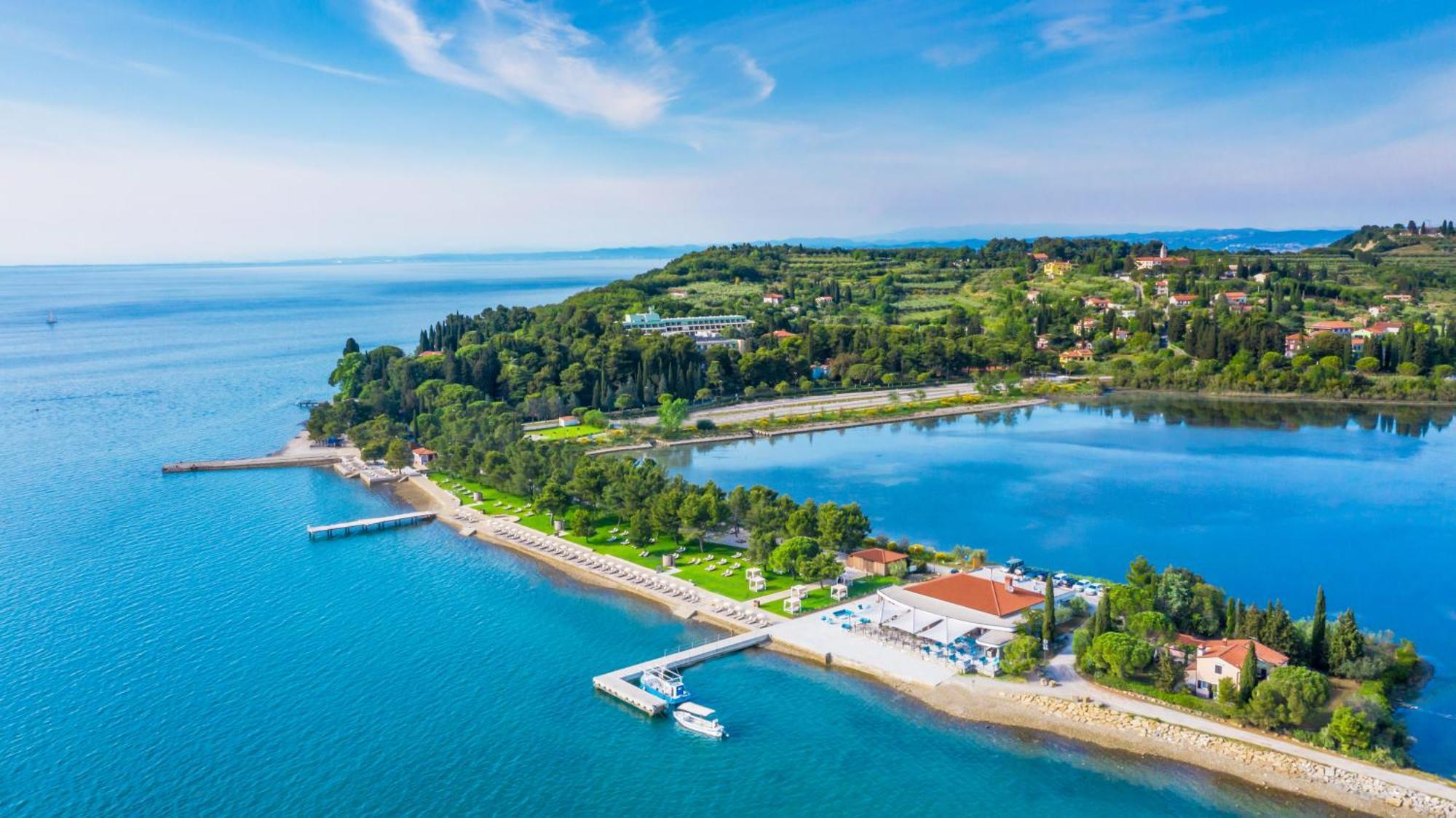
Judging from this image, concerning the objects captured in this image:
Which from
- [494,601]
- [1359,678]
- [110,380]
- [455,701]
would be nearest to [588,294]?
[110,380]

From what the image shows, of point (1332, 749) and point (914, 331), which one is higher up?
point (914, 331)

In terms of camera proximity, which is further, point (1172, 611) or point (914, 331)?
point (914, 331)

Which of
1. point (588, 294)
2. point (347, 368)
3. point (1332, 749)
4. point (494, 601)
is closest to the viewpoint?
point (1332, 749)

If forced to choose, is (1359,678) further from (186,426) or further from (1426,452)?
(186,426)

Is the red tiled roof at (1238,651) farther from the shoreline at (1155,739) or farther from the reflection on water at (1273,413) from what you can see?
the reflection on water at (1273,413)

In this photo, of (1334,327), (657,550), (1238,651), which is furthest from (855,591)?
(1334,327)

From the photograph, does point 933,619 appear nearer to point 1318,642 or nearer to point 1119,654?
point 1119,654

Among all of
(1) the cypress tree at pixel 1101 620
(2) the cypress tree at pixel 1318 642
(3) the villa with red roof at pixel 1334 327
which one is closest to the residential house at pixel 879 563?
(1) the cypress tree at pixel 1101 620
